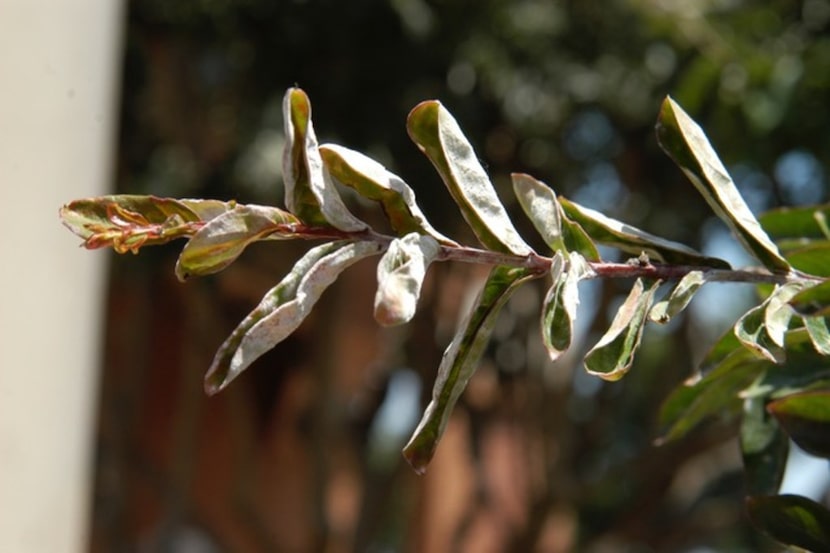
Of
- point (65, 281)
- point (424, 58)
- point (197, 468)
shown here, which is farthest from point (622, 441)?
point (65, 281)

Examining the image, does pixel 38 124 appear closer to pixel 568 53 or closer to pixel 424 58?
pixel 424 58

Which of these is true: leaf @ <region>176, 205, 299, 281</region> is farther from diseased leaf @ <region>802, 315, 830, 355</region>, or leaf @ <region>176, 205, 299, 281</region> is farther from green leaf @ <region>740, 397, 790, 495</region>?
green leaf @ <region>740, 397, 790, 495</region>

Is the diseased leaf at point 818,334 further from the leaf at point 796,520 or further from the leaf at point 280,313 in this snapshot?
the leaf at point 280,313

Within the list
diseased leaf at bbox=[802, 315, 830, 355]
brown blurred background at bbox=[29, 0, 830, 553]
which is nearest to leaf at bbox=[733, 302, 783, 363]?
diseased leaf at bbox=[802, 315, 830, 355]

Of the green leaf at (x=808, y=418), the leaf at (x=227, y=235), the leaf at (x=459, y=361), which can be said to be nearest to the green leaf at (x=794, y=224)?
the green leaf at (x=808, y=418)

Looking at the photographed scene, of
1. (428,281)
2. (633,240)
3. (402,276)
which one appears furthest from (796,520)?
(428,281)

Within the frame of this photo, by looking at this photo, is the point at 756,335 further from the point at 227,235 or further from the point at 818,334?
the point at 227,235
